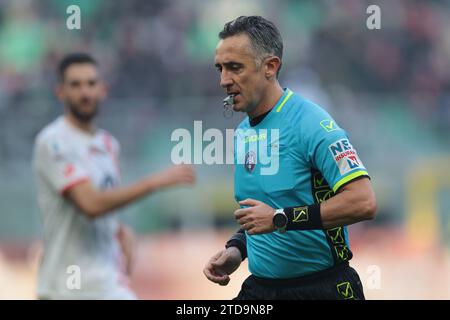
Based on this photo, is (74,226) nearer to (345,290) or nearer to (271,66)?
(271,66)

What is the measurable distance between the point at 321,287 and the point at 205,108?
1029 centimetres

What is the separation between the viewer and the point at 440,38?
19.2 m

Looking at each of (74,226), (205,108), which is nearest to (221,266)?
(74,226)

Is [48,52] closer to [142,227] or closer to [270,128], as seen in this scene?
[142,227]

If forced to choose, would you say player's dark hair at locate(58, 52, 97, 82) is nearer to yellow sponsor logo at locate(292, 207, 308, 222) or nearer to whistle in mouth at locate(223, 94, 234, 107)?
whistle in mouth at locate(223, 94, 234, 107)

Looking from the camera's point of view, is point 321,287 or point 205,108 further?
point 205,108

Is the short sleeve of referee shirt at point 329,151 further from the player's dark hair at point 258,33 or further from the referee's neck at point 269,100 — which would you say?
the player's dark hair at point 258,33

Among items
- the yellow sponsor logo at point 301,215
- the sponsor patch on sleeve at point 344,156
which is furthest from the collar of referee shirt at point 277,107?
the yellow sponsor logo at point 301,215

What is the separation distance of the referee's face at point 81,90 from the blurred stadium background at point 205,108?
203 inches

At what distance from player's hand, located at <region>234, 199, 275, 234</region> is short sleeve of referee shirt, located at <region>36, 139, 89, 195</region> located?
258 cm

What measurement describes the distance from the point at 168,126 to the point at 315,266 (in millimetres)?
10637

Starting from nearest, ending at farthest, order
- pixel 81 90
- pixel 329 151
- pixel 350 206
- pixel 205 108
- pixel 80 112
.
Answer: pixel 350 206
pixel 329 151
pixel 80 112
pixel 81 90
pixel 205 108

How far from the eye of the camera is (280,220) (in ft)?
14.5

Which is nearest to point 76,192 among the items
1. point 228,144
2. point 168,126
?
point 228,144
